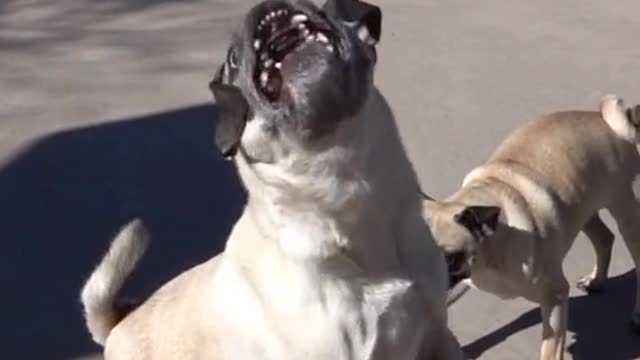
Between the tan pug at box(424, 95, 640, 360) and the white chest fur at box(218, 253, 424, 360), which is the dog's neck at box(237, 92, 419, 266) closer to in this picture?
the white chest fur at box(218, 253, 424, 360)

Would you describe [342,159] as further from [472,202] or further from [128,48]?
[128,48]

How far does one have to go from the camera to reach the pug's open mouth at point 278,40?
344cm

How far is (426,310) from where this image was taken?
3816 millimetres

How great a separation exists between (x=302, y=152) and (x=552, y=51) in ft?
12.0

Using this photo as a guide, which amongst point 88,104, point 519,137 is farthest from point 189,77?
point 519,137

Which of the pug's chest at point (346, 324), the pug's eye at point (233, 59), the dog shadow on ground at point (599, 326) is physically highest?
the pug's eye at point (233, 59)

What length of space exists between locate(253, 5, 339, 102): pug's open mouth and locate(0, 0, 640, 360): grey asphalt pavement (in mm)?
1840

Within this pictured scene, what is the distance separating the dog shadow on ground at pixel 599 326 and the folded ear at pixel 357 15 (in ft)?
5.79

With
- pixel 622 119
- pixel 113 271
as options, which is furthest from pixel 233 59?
pixel 622 119

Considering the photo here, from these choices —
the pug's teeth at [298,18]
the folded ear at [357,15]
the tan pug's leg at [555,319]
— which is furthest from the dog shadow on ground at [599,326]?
the pug's teeth at [298,18]

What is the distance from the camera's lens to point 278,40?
137 inches

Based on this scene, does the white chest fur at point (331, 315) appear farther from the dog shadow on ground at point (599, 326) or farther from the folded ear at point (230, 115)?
the dog shadow on ground at point (599, 326)

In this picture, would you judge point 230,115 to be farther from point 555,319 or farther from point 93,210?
point 93,210

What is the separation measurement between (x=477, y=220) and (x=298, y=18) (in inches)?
51.2
